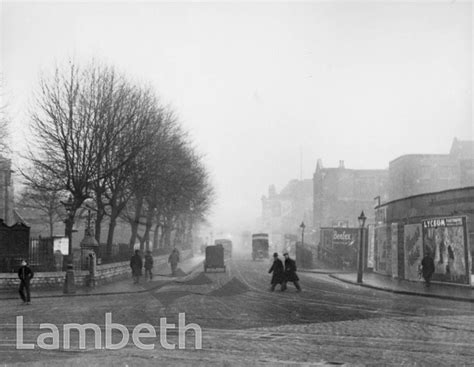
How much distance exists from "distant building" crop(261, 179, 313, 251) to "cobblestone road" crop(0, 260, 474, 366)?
8579 centimetres

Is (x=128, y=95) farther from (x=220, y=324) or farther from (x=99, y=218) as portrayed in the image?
(x=220, y=324)

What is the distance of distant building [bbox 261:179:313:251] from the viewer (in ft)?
415

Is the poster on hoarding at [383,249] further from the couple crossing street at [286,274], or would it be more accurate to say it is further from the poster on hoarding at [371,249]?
the couple crossing street at [286,274]

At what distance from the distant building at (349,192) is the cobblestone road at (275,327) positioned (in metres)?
71.8

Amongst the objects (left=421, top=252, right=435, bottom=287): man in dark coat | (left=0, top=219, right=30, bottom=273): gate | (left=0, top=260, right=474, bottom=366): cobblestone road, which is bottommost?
(left=0, top=260, right=474, bottom=366): cobblestone road

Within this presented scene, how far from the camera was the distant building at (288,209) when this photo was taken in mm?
126394

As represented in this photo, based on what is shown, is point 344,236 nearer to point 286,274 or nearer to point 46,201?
point 286,274

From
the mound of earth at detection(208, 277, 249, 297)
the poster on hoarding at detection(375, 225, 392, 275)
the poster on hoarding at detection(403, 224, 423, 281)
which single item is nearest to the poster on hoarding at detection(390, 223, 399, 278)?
the poster on hoarding at detection(375, 225, 392, 275)

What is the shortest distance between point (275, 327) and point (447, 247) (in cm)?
1750

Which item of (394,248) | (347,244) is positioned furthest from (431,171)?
(394,248)

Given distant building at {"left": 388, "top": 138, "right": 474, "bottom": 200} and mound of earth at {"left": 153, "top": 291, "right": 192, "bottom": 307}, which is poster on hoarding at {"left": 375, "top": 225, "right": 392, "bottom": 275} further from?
distant building at {"left": 388, "top": 138, "right": 474, "bottom": 200}

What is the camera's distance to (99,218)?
35.5m

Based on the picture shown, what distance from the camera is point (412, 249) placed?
32.3 m

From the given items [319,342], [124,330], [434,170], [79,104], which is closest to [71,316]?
[124,330]
